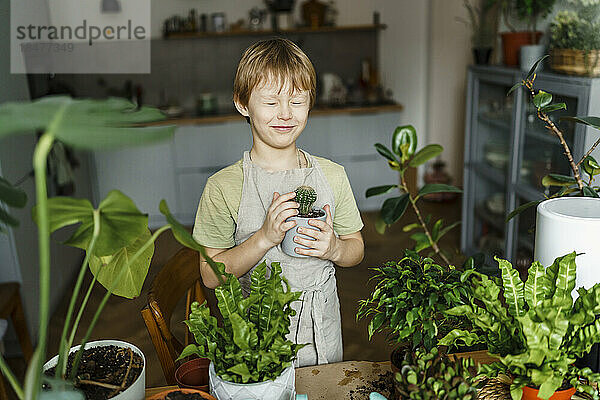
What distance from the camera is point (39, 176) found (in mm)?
505

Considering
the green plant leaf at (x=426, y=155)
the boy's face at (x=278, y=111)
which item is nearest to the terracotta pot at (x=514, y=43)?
the green plant leaf at (x=426, y=155)

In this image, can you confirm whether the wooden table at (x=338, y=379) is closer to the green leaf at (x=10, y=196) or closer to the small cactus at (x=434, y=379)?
the small cactus at (x=434, y=379)

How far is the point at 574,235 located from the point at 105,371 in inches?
31.3

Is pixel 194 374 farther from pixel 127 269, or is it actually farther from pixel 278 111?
pixel 278 111

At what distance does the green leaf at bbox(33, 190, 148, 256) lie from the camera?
0.64m

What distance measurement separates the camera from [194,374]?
88cm

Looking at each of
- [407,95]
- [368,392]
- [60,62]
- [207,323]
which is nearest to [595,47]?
[368,392]

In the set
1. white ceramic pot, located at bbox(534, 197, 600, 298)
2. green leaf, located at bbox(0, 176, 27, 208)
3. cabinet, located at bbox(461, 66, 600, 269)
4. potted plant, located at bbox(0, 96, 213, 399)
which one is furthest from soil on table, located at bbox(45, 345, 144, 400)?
cabinet, located at bbox(461, 66, 600, 269)

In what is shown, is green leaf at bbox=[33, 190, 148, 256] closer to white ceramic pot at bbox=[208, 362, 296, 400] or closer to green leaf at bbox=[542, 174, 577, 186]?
Result: white ceramic pot at bbox=[208, 362, 296, 400]

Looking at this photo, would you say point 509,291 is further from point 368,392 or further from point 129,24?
point 129,24

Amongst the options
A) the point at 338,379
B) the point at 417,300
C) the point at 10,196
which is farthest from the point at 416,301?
the point at 10,196

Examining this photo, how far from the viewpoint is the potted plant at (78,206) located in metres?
0.51

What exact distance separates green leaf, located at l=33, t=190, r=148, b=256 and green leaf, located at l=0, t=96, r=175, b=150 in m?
0.11

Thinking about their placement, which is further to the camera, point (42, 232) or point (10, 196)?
point (10, 196)
